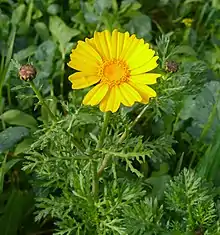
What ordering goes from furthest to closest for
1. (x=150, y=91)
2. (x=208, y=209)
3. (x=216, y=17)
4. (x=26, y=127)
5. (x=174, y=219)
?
(x=216, y=17), (x=26, y=127), (x=174, y=219), (x=208, y=209), (x=150, y=91)

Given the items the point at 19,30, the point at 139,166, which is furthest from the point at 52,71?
the point at 139,166

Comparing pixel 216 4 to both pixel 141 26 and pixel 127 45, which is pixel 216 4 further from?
pixel 127 45

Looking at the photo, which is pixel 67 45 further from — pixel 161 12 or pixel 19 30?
pixel 161 12

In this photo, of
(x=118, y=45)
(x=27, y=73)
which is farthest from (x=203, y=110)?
(x=27, y=73)

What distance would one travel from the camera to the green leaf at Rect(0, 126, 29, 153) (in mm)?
1402

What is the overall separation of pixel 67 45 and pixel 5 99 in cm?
24

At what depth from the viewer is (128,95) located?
1.06 metres

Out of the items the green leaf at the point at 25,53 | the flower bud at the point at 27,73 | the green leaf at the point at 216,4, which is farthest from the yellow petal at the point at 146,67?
the green leaf at the point at 216,4

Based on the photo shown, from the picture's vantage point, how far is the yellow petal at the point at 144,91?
1062 millimetres

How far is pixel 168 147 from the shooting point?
1.30 meters

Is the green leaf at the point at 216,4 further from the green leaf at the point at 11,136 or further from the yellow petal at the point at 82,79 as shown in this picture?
the yellow petal at the point at 82,79

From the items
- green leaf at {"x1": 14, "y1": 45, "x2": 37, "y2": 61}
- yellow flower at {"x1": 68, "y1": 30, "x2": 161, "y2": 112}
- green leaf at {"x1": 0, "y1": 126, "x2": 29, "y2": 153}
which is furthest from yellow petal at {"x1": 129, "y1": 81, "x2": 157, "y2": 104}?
green leaf at {"x1": 14, "y1": 45, "x2": 37, "y2": 61}

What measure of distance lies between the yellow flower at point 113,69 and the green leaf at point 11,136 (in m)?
0.37

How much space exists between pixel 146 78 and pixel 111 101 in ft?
0.28
